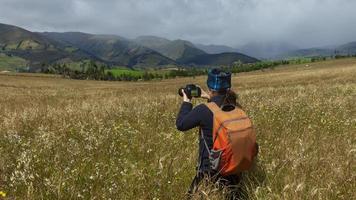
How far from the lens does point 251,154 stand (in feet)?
17.1

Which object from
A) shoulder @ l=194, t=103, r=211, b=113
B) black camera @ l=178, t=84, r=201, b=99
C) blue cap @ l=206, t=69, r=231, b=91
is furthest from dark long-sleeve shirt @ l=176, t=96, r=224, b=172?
black camera @ l=178, t=84, r=201, b=99

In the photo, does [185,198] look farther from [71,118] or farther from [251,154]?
[71,118]

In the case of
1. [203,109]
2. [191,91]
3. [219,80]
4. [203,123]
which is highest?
[219,80]

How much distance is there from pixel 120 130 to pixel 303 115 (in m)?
4.12

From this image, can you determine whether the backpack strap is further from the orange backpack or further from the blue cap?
the blue cap

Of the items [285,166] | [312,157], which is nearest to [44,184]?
[285,166]

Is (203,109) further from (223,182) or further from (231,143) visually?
(223,182)

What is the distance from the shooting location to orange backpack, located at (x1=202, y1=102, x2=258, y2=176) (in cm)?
504

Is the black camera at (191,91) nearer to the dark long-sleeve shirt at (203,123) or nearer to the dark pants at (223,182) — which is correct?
the dark long-sleeve shirt at (203,123)

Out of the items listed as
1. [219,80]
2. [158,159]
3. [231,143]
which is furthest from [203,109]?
[158,159]

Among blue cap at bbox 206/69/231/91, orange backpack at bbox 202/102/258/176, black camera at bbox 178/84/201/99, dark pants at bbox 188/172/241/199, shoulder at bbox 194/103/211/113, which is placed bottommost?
dark pants at bbox 188/172/241/199

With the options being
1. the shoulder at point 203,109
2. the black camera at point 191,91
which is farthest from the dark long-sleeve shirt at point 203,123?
the black camera at point 191,91

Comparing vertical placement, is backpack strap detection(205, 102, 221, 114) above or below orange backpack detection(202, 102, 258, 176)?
above

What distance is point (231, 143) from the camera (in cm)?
501
